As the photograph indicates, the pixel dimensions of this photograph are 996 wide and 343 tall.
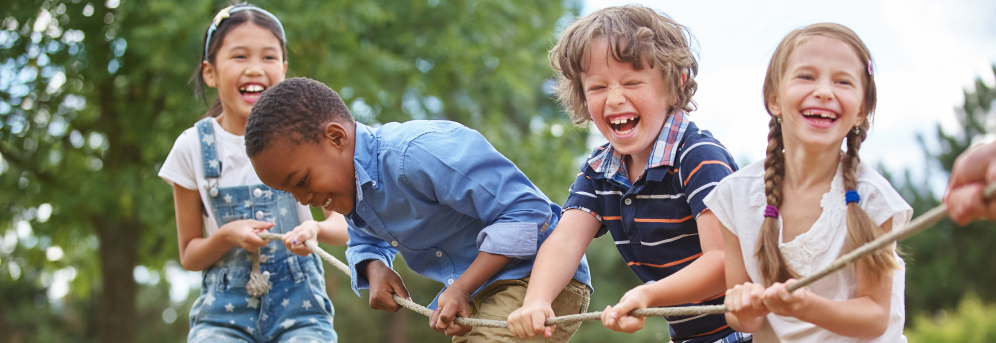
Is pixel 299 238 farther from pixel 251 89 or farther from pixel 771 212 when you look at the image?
pixel 771 212

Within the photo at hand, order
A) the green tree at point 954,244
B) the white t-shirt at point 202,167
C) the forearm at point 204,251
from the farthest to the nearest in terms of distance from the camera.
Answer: the green tree at point 954,244 → the white t-shirt at point 202,167 → the forearm at point 204,251

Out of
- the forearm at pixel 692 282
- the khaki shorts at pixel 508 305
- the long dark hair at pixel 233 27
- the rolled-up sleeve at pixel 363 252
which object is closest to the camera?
the forearm at pixel 692 282

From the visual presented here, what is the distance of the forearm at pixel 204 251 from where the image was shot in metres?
3.16

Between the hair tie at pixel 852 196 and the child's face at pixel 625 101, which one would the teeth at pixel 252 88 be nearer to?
the child's face at pixel 625 101

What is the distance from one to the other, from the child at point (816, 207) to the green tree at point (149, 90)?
5.33 metres

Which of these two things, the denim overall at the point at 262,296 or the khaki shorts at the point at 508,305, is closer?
the khaki shorts at the point at 508,305

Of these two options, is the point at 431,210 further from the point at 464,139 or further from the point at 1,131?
the point at 1,131

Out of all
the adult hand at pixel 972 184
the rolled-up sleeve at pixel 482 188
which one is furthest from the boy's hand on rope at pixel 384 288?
the adult hand at pixel 972 184

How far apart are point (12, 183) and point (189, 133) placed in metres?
6.72

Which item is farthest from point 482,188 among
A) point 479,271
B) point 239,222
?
point 239,222

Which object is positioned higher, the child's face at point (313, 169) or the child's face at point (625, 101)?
Result: the child's face at point (625, 101)

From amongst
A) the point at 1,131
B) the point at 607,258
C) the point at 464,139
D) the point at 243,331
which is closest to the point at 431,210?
the point at 464,139

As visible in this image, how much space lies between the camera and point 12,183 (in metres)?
8.65

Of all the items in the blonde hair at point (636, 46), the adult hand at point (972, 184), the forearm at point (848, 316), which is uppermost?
the blonde hair at point (636, 46)
